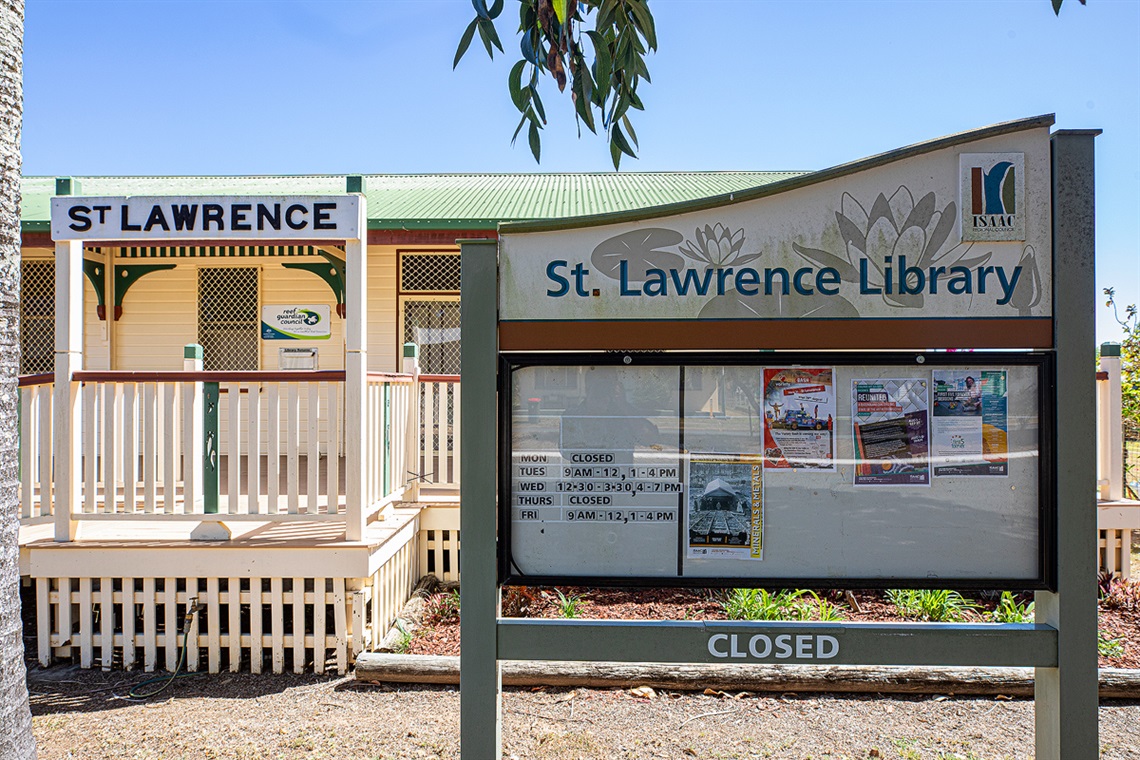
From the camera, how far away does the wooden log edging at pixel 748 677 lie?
158 inches

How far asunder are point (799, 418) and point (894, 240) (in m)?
0.70

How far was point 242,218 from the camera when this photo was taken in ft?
14.4

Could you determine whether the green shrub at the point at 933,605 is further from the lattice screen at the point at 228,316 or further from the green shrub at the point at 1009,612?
the lattice screen at the point at 228,316

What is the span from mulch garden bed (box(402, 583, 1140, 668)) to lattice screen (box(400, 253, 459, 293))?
204 inches

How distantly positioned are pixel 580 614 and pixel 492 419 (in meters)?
Answer: 3.06

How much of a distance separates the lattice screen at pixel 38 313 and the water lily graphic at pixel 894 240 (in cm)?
1129

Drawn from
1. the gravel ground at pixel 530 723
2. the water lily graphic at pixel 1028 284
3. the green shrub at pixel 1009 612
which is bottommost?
the gravel ground at pixel 530 723

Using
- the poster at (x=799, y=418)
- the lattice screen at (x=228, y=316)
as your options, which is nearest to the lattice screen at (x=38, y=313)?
the lattice screen at (x=228, y=316)

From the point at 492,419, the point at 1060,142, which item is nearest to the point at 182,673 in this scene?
the point at 492,419

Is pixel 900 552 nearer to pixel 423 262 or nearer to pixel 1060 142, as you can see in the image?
pixel 1060 142

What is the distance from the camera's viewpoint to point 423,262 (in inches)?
385

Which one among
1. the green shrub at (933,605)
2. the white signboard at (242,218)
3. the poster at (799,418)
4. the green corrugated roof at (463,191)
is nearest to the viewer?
the poster at (799,418)

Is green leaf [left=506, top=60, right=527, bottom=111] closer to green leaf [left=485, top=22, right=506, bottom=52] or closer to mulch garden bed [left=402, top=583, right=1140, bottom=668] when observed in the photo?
green leaf [left=485, top=22, right=506, bottom=52]

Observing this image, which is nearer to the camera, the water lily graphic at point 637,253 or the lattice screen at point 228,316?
the water lily graphic at point 637,253
